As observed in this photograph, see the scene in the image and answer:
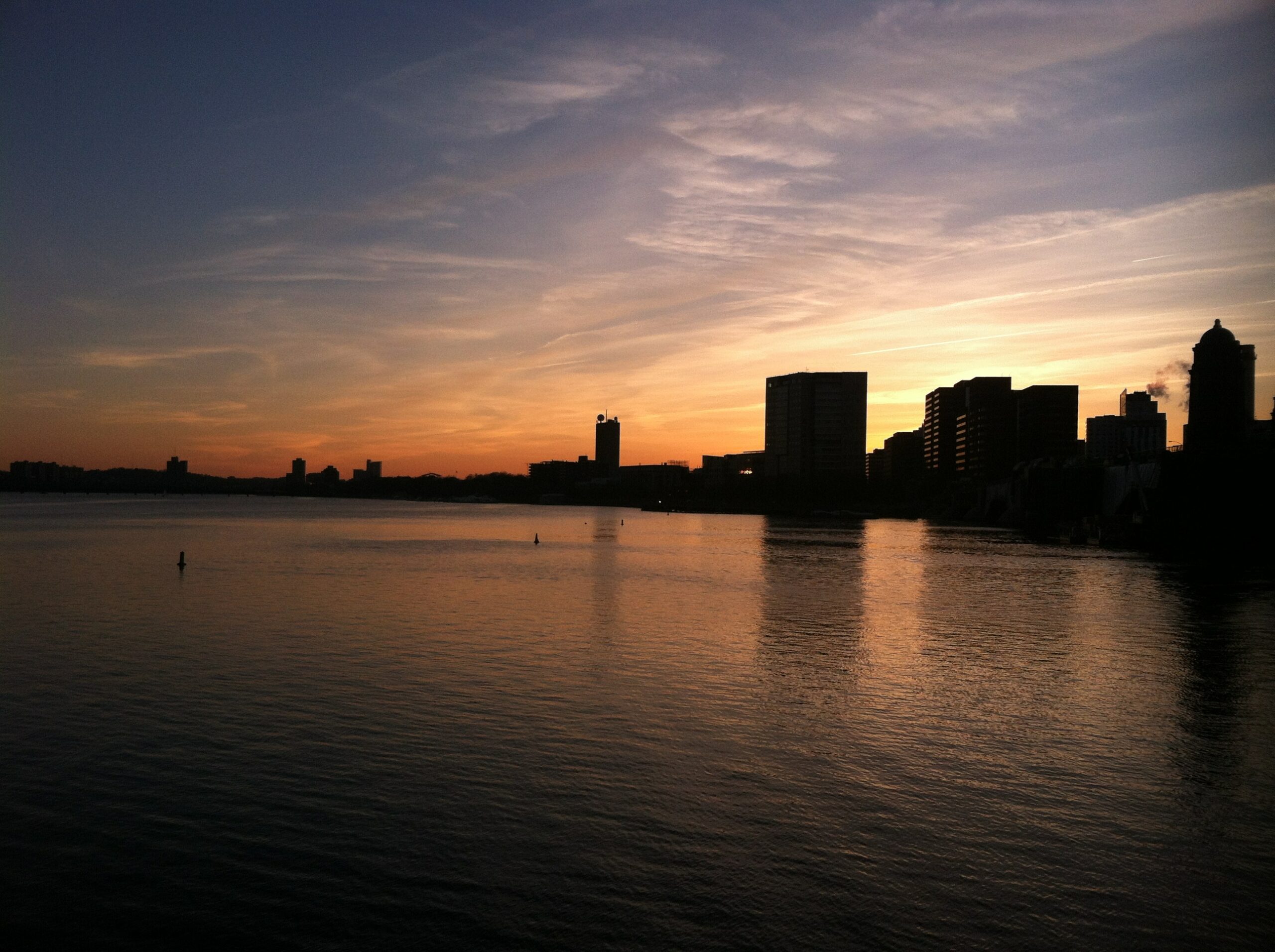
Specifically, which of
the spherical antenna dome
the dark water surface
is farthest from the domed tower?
the dark water surface

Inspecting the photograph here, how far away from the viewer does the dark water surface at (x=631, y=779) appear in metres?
12.1

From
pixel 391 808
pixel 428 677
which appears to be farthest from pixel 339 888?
pixel 428 677

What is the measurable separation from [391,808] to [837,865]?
26.4ft

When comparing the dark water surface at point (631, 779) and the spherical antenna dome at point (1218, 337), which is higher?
the spherical antenna dome at point (1218, 337)

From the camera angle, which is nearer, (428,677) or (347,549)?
(428,677)

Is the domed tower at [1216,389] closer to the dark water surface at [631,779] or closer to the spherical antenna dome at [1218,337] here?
the spherical antenna dome at [1218,337]

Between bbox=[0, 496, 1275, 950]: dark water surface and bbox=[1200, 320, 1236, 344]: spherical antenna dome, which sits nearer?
bbox=[0, 496, 1275, 950]: dark water surface

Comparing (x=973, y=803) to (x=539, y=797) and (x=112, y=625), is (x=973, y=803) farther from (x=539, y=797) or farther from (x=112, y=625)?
(x=112, y=625)

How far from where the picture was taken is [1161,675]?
29.6 meters

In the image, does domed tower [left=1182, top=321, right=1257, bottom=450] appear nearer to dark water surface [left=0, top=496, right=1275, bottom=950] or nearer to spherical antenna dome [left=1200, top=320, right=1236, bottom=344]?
spherical antenna dome [left=1200, top=320, right=1236, bottom=344]

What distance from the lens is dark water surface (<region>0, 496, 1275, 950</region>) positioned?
39.8 feet

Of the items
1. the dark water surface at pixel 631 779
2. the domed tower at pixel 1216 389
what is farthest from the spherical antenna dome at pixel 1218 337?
Answer: the dark water surface at pixel 631 779

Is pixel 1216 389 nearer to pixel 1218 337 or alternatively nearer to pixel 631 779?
pixel 1218 337

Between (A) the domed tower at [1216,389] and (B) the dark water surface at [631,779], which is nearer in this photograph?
(B) the dark water surface at [631,779]
